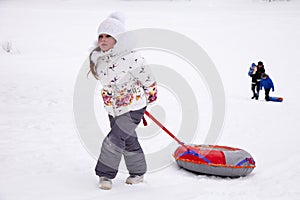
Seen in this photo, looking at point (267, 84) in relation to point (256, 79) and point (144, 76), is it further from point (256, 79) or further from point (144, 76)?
point (144, 76)

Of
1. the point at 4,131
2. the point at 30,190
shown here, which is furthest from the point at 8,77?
the point at 30,190

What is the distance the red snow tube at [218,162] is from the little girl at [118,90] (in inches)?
42.7

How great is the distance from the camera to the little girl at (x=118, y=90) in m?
3.58

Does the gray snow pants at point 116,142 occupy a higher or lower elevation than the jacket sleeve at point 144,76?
lower

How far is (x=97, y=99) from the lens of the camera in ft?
28.8

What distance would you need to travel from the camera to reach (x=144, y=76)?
3594 mm

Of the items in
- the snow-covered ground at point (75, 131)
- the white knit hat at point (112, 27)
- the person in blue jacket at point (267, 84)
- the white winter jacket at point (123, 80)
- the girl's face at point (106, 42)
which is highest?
the white knit hat at point (112, 27)

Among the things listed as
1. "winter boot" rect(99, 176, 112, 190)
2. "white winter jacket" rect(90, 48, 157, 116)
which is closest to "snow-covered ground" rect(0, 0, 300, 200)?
"winter boot" rect(99, 176, 112, 190)

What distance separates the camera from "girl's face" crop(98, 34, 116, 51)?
3.51m

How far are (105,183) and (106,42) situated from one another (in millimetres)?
1298

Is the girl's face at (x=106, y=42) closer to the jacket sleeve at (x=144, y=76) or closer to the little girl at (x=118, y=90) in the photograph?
the little girl at (x=118, y=90)

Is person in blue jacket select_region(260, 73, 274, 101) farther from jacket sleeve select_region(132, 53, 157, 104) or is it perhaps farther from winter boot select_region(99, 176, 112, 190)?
winter boot select_region(99, 176, 112, 190)

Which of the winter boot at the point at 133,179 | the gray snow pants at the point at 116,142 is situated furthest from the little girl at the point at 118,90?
the winter boot at the point at 133,179

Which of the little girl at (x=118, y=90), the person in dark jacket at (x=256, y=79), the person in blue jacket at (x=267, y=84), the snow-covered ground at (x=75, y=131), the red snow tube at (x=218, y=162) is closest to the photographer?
the little girl at (x=118, y=90)
